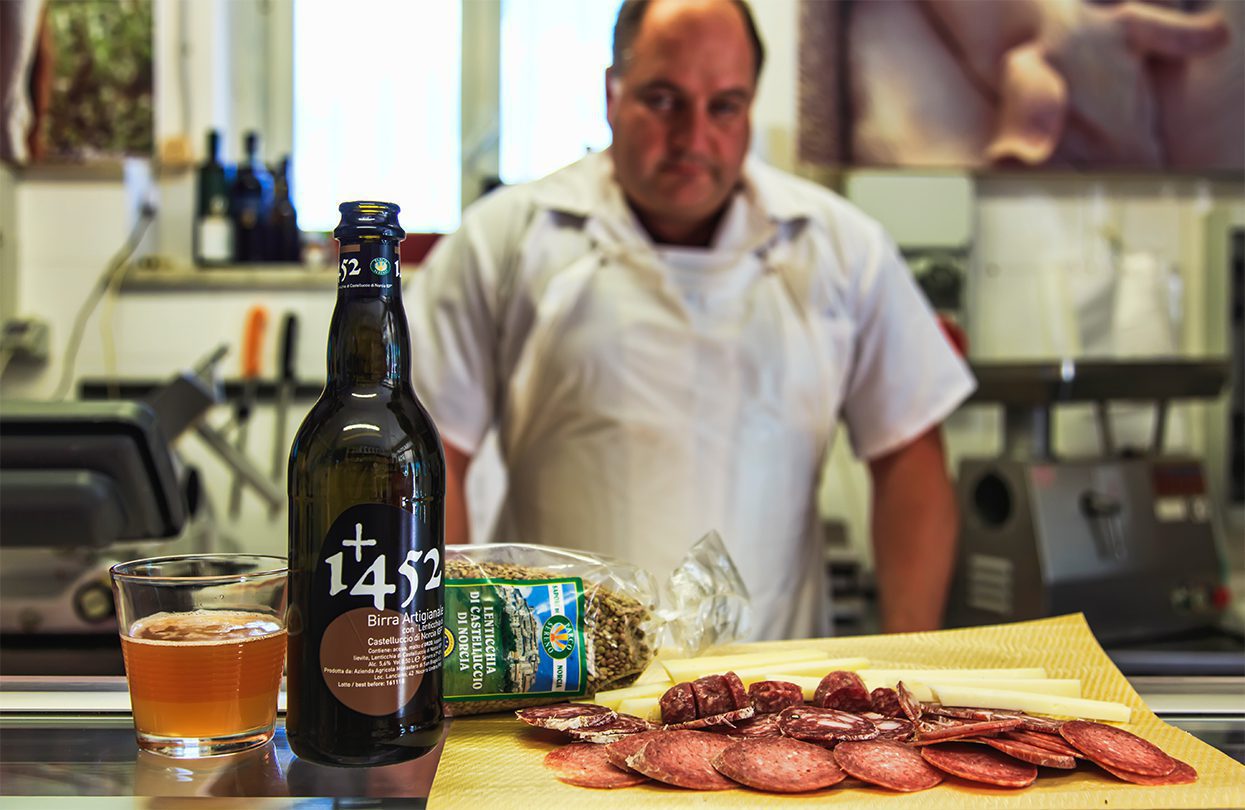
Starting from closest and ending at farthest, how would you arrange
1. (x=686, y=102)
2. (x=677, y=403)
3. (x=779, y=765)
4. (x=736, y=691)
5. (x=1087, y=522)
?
(x=779, y=765)
(x=736, y=691)
(x=686, y=102)
(x=677, y=403)
(x=1087, y=522)

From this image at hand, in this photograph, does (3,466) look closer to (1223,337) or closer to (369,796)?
(369,796)

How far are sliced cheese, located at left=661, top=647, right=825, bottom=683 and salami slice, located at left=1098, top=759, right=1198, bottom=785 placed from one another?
0.76ft

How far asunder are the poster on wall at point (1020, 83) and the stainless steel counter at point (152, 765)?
2.16m

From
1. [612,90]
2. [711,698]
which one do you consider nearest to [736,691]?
[711,698]

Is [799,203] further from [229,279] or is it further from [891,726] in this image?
[229,279]

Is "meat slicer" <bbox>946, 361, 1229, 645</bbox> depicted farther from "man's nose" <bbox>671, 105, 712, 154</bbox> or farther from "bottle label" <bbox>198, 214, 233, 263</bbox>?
"bottle label" <bbox>198, 214, 233, 263</bbox>

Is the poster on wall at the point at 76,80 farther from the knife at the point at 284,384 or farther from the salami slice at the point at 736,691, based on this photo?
the salami slice at the point at 736,691

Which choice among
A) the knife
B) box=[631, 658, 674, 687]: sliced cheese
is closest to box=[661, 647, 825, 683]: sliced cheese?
box=[631, 658, 674, 687]: sliced cheese

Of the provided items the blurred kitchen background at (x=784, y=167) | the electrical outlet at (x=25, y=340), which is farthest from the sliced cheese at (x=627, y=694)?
the electrical outlet at (x=25, y=340)

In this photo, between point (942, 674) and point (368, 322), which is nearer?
point (368, 322)

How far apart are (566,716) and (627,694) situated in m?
0.07

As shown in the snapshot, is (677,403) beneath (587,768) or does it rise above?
above

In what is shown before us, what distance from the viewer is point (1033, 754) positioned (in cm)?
60

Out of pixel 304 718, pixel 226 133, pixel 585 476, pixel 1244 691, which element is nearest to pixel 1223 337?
pixel 585 476
